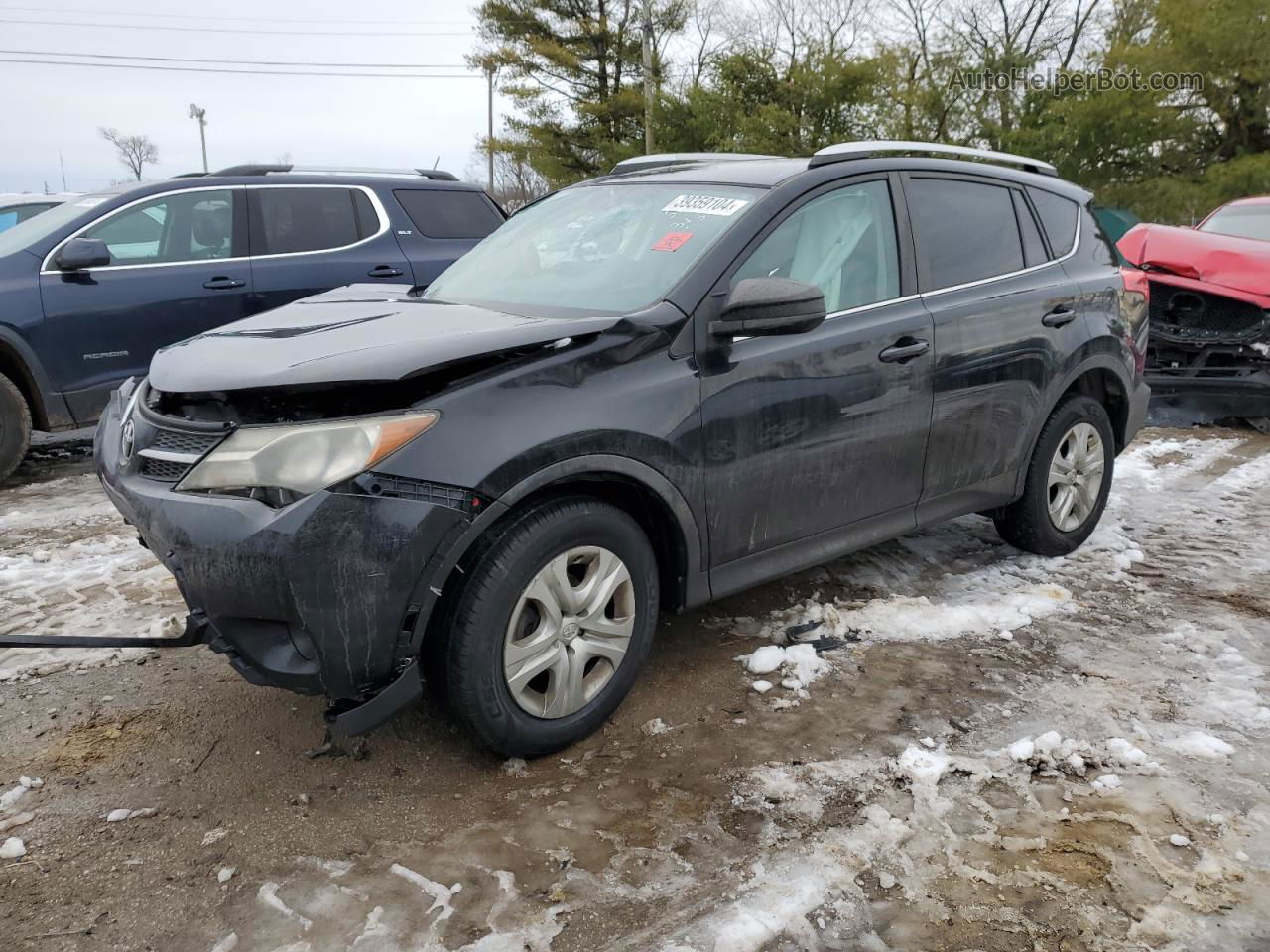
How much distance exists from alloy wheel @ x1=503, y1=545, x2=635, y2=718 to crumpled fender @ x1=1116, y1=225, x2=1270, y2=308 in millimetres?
6763

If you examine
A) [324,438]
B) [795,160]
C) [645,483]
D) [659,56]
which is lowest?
[645,483]

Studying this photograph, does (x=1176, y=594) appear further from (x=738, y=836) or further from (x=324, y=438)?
(x=324, y=438)

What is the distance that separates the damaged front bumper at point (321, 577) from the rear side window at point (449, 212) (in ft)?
16.2

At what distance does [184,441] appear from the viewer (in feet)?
8.56

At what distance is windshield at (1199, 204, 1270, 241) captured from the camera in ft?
28.7

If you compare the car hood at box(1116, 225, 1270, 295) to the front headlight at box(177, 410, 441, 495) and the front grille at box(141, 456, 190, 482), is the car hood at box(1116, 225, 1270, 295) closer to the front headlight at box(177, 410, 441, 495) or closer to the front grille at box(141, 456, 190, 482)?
the front headlight at box(177, 410, 441, 495)

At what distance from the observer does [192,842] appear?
2504 millimetres

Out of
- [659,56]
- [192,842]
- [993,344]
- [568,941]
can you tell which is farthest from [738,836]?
[659,56]

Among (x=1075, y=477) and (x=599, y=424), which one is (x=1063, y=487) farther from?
(x=599, y=424)

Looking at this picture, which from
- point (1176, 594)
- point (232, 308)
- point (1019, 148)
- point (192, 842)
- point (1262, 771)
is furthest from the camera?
point (1019, 148)

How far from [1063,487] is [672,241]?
7.85 feet

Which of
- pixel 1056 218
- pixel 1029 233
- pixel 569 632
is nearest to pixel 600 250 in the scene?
pixel 569 632

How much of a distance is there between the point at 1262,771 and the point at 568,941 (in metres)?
2.10

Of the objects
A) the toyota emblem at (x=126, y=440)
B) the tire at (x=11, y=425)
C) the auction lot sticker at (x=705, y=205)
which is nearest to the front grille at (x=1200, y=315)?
the auction lot sticker at (x=705, y=205)
